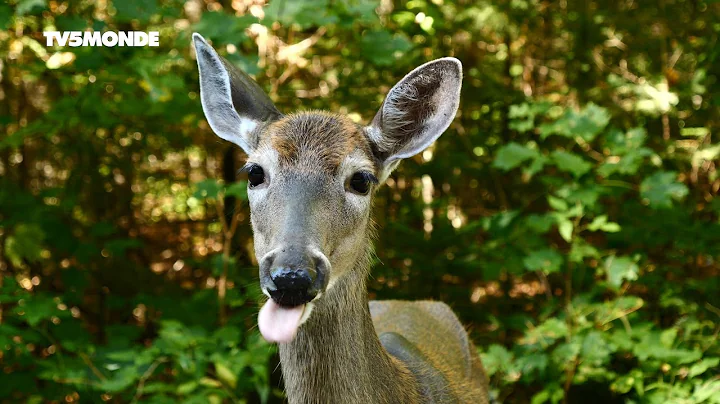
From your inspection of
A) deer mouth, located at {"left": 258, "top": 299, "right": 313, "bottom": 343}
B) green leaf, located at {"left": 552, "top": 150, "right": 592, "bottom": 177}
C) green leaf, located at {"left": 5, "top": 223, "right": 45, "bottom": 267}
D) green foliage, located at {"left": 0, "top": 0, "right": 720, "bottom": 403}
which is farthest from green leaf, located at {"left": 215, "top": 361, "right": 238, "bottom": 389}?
green leaf, located at {"left": 552, "top": 150, "right": 592, "bottom": 177}

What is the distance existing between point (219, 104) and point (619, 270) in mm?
3096

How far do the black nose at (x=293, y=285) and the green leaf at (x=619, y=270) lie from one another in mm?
3205

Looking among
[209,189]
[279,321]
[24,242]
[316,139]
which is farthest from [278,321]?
[24,242]

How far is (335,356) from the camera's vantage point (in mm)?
3014

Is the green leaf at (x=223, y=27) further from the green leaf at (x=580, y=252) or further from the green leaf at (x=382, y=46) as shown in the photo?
the green leaf at (x=580, y=252)

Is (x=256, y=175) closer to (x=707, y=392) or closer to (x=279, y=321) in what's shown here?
(x=279, y=321)

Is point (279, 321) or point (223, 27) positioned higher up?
point (223, 27)

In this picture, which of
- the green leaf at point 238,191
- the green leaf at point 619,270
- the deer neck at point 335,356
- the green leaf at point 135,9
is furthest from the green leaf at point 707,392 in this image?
the green leaf at point 135,9

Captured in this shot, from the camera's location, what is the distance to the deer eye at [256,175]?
10.2 ft

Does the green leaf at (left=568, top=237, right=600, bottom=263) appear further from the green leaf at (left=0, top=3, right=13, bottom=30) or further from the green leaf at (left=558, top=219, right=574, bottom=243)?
the green leaf at (left=0, top=3, right=13, bottom=30)

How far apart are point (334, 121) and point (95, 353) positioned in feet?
9.99

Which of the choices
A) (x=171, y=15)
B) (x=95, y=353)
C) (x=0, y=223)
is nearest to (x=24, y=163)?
(x=0, y=223)

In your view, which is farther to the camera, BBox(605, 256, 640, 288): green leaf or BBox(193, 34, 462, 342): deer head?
BBox(605, 256, 640, 288): green leaf

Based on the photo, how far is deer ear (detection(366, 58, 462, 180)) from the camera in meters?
3.25
